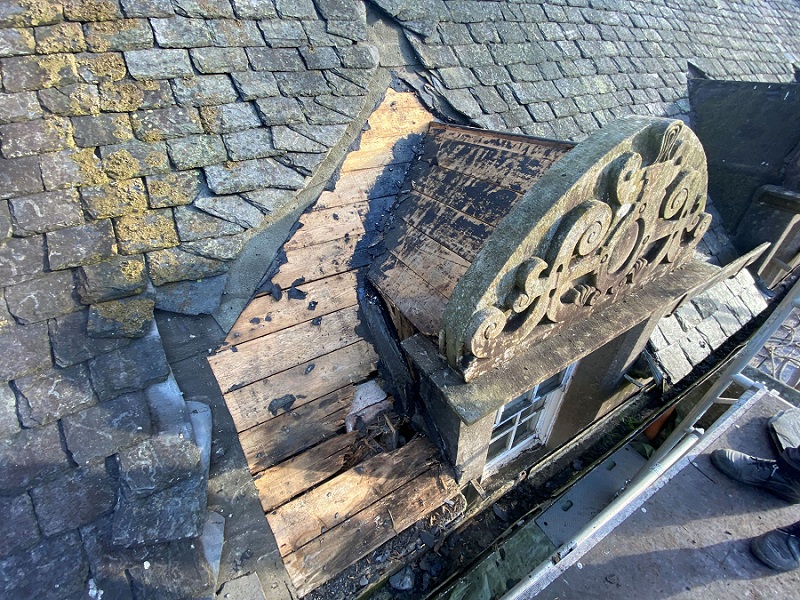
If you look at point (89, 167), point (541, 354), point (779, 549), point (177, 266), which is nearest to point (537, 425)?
point (779, 549)

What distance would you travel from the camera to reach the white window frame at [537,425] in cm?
395

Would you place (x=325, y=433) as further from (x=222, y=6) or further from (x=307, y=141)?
(x=222, y=6)

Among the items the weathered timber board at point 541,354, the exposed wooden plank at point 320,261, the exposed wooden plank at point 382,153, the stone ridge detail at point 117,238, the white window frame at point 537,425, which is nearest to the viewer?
the stone ridge detail at point 117,238

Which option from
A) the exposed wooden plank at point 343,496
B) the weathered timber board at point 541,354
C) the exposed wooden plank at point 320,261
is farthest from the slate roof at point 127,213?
the weathered timber board at point 541,354

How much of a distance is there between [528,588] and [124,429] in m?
2.63

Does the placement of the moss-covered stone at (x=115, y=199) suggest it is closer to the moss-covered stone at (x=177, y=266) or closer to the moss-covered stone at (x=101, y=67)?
the moss-covered stone at (x=177, y=266)

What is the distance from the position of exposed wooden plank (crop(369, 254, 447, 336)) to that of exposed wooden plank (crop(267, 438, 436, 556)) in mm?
903

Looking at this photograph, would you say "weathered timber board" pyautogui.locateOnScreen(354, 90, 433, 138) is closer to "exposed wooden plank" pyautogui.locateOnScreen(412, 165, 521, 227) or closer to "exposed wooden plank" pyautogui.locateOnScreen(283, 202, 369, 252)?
"exposed wooden plank" pyautogui.locateOnScreen(412, 165, 521, 227)

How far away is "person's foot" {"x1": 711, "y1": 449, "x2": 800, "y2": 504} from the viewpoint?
129 inches

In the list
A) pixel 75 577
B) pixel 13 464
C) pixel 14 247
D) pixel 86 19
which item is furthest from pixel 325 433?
pixel 86 19

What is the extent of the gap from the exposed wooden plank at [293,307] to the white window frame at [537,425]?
83.1 inches

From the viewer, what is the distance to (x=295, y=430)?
2.48 meters

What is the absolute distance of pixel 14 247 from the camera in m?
2.00

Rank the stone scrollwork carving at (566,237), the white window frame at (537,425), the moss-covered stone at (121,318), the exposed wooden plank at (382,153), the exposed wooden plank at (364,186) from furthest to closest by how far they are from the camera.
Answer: the white window frame at (537,425) → the exposed wooden plank at (382,153) → the exposed wooden plank at (364,186) → the moss-covered stone at (121,318) → the stone scrollwork carving at (566,237)
